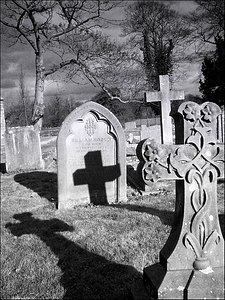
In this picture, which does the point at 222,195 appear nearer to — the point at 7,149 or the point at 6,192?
the point at 6,192

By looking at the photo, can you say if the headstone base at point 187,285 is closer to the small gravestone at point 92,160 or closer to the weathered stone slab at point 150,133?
the small gravestone at point 92,160

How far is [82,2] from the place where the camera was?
1497cm

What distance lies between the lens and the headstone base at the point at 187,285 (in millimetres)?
2033

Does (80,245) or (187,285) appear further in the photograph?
(80,245)

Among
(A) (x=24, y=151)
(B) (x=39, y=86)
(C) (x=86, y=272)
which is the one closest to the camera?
(C) (x=86, y=272)

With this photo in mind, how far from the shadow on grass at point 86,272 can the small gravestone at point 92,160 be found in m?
1.76

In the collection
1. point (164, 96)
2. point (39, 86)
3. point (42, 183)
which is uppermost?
point (39, 86)

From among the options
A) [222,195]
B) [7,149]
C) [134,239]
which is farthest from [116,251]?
[7,149]

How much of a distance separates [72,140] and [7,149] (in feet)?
17.8

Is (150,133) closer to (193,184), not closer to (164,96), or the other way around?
(164,96)

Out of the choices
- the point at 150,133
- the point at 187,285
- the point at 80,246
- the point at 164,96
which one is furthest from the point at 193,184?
the point at 150,133

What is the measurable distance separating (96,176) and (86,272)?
3.20 meters

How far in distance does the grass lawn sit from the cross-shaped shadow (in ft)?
1.51

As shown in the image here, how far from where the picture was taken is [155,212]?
214 inches
